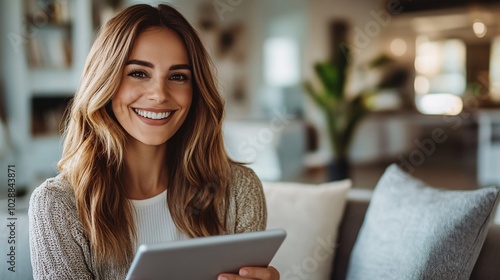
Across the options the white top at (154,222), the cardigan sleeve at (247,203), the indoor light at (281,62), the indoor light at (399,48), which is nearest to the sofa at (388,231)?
the cardigan sleeve at (247,203)

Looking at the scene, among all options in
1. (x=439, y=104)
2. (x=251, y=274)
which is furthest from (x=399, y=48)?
(x=251, y=274)

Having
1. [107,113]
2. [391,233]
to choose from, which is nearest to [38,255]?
[107,113]

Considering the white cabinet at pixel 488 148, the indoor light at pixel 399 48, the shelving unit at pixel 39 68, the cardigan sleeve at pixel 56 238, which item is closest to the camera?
the cardigan sleeve at pixel 56 238

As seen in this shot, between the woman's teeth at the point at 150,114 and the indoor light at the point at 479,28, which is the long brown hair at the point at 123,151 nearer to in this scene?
the woman's teeth at the point at 150,114

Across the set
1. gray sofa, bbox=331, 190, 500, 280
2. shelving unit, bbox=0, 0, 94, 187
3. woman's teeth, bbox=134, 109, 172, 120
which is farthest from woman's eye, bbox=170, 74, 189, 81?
shelving unit, bbox=0, 0, 94, 187

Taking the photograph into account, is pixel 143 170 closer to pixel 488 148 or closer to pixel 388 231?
pixel 388 231

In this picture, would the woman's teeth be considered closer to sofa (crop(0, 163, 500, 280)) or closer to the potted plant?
sofa (crop(0, 163, 500, 280))

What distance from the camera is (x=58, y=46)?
4.77 metres

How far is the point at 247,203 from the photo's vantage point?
1.59m

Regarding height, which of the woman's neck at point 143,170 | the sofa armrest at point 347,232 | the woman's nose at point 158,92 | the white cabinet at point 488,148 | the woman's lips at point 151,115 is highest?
the woman's nose at point 158,92

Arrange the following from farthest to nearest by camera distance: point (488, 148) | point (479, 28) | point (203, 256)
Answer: point (479, 28) < point (488, 148) < point (203, 256)

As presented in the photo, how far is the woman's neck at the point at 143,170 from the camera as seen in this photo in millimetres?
1531

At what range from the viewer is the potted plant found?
4.23 metres

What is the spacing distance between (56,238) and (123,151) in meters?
0.30
